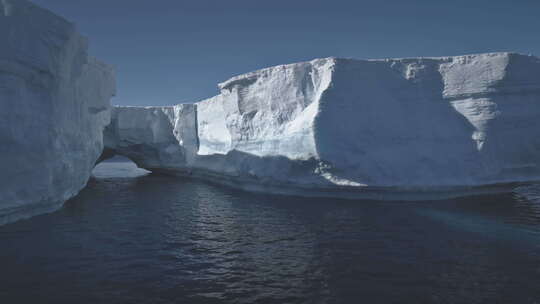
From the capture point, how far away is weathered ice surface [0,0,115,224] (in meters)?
9.27

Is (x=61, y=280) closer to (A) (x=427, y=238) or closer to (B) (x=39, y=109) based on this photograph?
(B) (x=39, y=109)

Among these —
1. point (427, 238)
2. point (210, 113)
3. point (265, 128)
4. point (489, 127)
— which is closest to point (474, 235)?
point (427, 238)

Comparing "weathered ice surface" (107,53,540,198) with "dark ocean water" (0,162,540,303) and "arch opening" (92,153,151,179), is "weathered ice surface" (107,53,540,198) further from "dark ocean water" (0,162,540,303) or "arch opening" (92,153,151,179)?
"arch opening" (92,153,151,179)

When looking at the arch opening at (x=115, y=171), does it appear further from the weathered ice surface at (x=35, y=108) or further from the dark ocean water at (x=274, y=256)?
the dark ocean water at (x=274, y=256)

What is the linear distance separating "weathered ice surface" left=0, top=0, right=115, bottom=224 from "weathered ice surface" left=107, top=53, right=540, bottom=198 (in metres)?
9.90

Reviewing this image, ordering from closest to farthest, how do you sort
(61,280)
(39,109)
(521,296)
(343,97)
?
1. (521,296)
2. (61,280)
3. (39,109)
4. (343,97)

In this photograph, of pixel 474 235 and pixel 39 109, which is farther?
pixel 39 109

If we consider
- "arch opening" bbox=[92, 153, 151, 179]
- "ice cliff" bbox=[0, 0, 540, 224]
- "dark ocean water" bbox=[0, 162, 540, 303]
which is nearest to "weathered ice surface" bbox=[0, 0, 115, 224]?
"ice cliff" bbox=[0, 0, 540, 224]

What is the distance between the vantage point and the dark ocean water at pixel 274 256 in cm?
597

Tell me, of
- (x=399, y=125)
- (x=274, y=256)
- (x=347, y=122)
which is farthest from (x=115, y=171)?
(x=274, y=256)

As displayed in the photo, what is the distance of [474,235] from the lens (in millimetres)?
9617

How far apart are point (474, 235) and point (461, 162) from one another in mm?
6387

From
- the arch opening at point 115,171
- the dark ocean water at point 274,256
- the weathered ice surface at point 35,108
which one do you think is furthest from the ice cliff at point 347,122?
the arch opening at point 115,171

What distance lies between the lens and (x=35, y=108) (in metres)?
10.3
